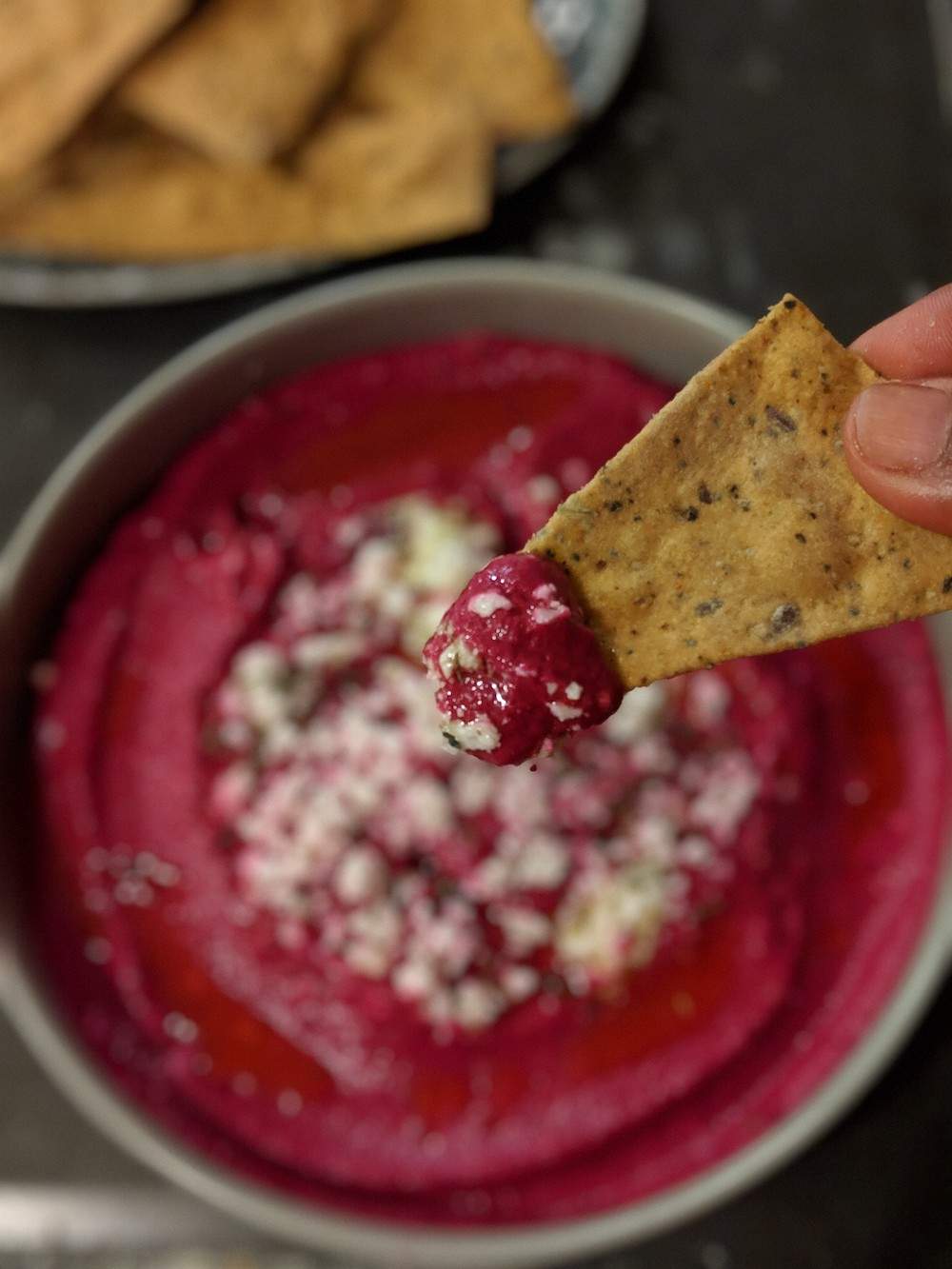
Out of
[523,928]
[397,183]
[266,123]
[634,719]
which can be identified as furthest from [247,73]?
[523,928]

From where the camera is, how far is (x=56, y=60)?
3.26 feet

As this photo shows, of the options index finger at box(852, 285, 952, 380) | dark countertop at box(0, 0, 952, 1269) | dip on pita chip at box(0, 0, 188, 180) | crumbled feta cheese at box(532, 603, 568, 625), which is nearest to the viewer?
crumbled feta cheese at box(532, 603, 568, 625)

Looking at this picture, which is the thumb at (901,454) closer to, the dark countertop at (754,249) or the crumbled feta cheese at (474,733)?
the crumbled feta cheese at (474,733)

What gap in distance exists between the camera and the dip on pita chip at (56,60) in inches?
38.6

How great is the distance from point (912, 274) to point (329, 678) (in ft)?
2.26

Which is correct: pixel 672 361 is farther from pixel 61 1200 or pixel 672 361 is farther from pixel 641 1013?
pixel 61 1200

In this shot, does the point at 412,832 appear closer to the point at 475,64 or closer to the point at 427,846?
the point at 427,846

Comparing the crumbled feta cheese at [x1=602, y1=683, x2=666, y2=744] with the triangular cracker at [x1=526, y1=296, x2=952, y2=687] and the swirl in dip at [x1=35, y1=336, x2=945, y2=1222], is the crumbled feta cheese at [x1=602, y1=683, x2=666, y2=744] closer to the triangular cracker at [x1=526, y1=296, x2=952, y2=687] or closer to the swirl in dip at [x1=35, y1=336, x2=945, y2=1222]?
the swirl in dip at [x1=35, y1=336, x2=945, y2=1222]

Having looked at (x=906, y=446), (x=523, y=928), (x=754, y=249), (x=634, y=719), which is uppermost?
(x=906, y=446)

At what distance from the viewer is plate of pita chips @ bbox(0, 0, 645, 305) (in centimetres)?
101

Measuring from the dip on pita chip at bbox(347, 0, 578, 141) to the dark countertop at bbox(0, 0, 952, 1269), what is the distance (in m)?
0.10

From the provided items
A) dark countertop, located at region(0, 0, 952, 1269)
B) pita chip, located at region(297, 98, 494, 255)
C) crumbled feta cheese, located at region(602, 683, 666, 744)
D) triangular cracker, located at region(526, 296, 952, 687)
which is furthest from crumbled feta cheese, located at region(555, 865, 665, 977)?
pita chip, located at region(297, 98, 494, 255)

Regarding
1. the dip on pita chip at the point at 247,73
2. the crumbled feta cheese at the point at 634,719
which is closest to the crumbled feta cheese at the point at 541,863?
the crumbled feta cheese at the point at 634,719

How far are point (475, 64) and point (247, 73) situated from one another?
21cm
